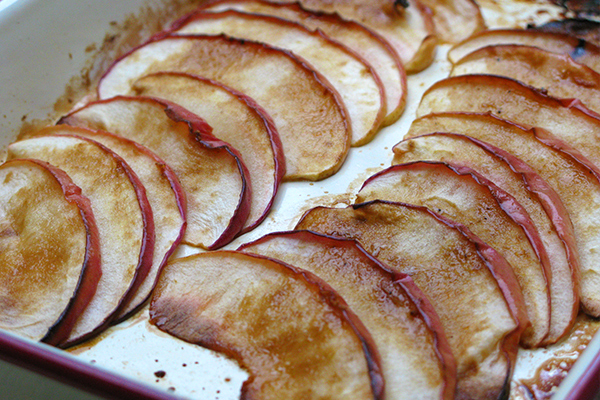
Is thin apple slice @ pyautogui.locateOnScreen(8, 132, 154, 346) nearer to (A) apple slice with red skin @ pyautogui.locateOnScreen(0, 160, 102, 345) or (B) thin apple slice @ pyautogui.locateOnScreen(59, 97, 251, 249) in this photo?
(A) apple slice with red skin @ pyautogui.locateOnScreen(0, 160, 102, 345)

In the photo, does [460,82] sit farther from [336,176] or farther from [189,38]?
[189,38]

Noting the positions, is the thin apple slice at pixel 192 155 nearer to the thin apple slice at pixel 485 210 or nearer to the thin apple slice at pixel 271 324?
the thin apple slice at pixel 271 324

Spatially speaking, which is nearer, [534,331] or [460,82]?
[534,331]

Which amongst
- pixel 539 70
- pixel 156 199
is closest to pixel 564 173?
pixel 539 70

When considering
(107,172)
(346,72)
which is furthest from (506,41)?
(107,172)

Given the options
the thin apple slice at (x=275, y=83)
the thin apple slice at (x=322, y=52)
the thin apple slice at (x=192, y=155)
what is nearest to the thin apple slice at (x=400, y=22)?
the thin apple slice at (x=322, y=52)

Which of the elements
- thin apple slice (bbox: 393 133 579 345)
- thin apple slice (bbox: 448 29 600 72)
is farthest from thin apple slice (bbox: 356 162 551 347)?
thin apple slice (bbox: 448 29 600 72)

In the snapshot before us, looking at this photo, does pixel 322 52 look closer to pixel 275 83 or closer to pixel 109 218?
pixel 275 83
